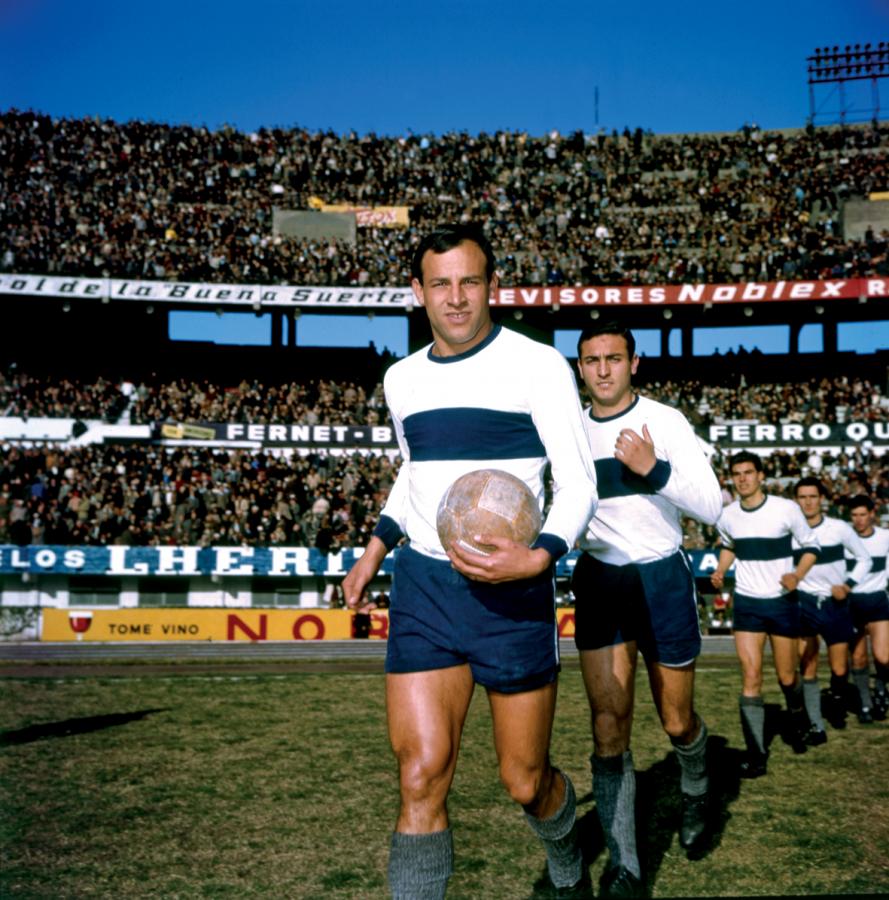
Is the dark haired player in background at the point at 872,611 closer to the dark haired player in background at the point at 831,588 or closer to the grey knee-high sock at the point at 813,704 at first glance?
the dark haired player in background at the point at 831,588

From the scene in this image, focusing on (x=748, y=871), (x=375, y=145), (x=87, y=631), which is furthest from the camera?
(x=375, y=145)

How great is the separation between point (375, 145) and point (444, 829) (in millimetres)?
42522

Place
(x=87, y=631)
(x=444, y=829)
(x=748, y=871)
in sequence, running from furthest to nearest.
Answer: (x=87, y=631) → (x=748, y=871) → (x=444, y=829)

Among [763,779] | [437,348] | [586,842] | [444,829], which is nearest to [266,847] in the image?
[586,842]

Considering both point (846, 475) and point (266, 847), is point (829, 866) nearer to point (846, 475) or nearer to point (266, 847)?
point (266, 847)

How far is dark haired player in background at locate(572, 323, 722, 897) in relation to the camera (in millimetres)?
5426

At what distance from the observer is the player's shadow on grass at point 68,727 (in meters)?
10.0

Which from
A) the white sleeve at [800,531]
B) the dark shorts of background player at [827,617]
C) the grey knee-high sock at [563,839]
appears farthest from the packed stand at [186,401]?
the grey knee-high sock at [563,839]

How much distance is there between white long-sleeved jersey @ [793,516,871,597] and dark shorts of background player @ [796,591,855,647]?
92 mm

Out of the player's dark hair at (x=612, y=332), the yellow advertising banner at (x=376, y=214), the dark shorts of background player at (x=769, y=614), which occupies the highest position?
the yellow advertising banner at (x=376, y=214)

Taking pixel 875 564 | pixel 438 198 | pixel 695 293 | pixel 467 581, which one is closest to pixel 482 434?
pixel 467 581

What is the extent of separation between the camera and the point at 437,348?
4.26 meters

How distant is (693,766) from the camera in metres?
6.00

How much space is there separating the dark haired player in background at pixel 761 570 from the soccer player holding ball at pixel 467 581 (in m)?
4.93
